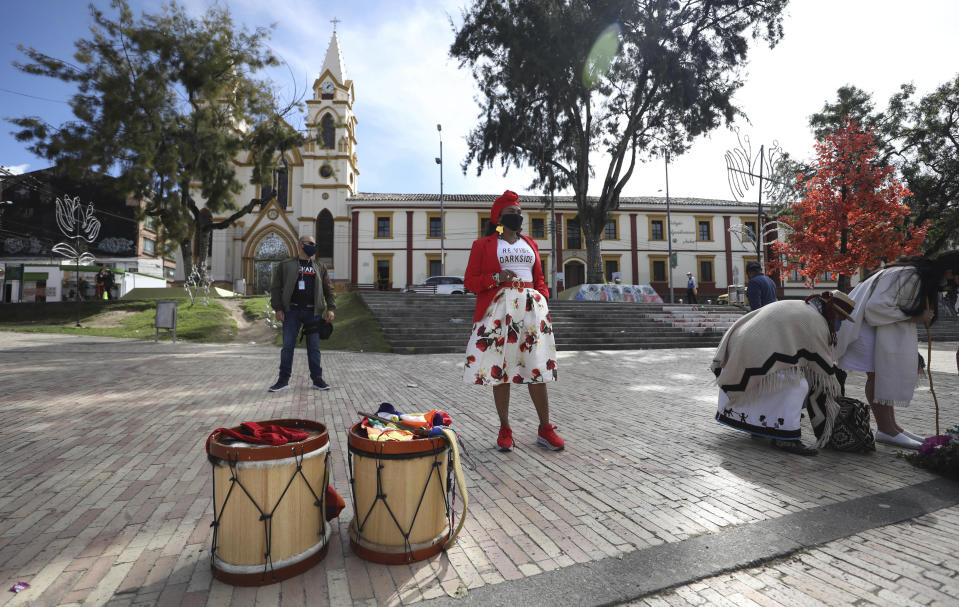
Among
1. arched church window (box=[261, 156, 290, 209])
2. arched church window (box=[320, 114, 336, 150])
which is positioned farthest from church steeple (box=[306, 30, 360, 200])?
arched church window (box=[261, 156, 290, 209])

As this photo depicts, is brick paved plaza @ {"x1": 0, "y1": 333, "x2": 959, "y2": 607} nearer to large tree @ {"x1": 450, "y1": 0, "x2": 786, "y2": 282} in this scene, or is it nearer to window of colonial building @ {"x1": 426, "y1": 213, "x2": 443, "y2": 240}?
large tree @ {"x1": 450, "y1": 0, "x2": 786, "y2": 282}

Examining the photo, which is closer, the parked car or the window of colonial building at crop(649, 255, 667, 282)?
the parked car

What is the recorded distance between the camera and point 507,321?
330cm

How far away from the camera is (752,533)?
7.20 ft

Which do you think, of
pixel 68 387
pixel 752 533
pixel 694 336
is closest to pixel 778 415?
pixel 752 533

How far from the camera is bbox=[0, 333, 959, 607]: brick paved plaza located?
1750 millimetres

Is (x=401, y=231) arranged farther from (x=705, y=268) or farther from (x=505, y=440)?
(x=505, y=440)

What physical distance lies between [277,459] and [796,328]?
3.53 m

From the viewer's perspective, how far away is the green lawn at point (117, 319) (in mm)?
14305

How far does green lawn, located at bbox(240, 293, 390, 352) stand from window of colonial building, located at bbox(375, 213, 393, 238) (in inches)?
683

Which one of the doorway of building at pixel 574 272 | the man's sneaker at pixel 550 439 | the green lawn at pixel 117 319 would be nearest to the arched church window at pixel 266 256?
the green lawn at pixel 117 319

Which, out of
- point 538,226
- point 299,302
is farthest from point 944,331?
point 538,226

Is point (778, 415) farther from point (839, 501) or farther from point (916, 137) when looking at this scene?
point (916, 137)

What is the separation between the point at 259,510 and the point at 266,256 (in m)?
35.9
